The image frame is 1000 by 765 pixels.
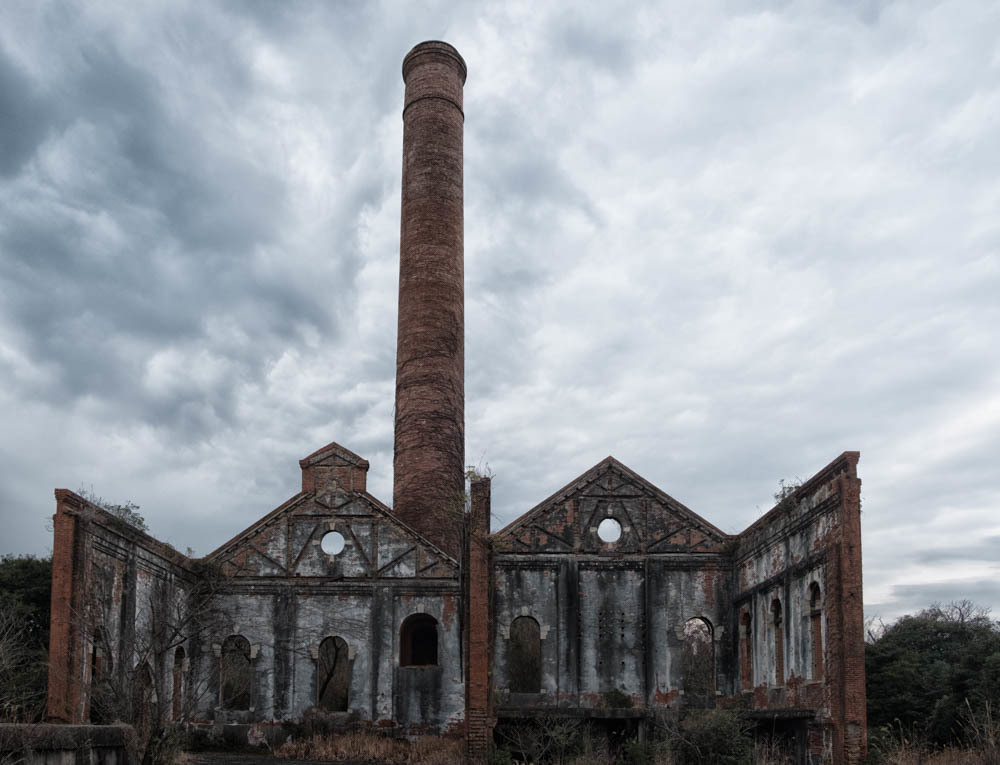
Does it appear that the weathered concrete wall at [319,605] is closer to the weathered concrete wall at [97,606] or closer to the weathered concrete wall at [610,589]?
the weathered concrete wall at [97,606]

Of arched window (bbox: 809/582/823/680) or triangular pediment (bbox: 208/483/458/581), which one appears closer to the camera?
arched window (bbox: 809/582/823/680)

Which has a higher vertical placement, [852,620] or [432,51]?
[432,51]

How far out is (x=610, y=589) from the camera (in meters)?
25.7

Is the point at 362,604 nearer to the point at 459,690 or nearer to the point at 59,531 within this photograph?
the point at 459,690

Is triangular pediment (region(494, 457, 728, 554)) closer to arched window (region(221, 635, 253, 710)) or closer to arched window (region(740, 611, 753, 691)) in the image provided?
arched window (region(740, 611, 753, 691))

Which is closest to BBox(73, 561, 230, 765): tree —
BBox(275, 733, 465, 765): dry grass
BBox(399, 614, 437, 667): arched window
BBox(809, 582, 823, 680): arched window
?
BBox(275, 733, 465, 765): dry grass

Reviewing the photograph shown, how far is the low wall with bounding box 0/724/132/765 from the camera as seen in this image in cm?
1055

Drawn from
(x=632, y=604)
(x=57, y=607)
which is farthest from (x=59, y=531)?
(x=632, y=604)

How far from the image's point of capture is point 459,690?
25453 mm

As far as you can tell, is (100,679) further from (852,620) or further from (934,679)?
(934,679)

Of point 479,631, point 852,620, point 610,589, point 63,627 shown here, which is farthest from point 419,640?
point 852,620

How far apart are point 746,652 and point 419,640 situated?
9057mm

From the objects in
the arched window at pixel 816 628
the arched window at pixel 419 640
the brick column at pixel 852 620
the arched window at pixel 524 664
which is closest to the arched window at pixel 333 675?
the arched window at pixel 419 640

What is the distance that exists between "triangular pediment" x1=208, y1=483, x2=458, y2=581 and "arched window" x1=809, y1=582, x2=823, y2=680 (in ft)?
33.3
